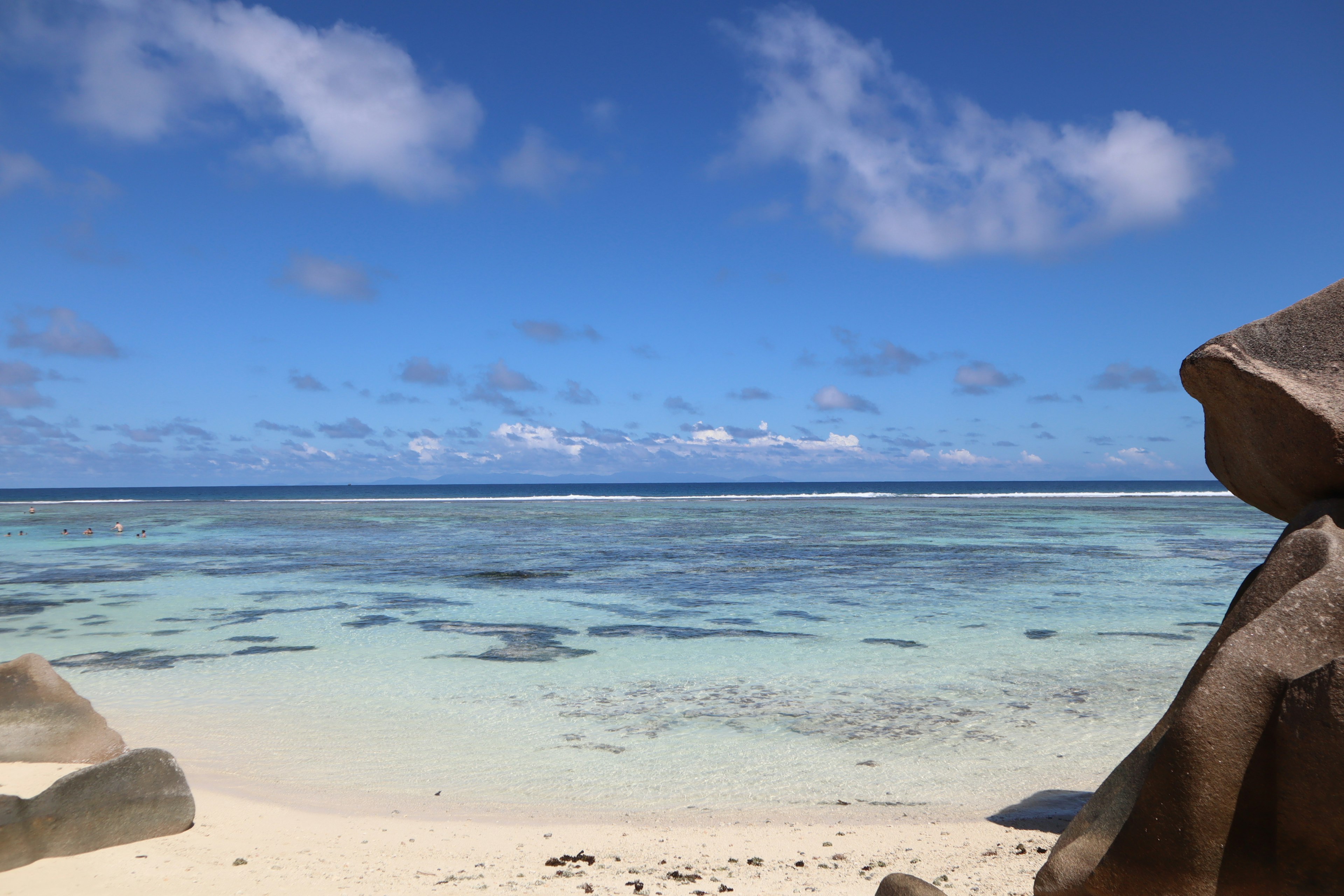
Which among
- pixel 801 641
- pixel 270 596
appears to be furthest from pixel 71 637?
pixel 801 641

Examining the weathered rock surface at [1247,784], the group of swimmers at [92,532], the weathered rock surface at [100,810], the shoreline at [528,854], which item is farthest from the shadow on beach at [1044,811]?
the group of swimmers at [92,532]

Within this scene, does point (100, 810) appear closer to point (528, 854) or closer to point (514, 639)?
point (528, 854)

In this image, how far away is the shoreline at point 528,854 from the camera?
173 inches

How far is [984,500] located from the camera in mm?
65188

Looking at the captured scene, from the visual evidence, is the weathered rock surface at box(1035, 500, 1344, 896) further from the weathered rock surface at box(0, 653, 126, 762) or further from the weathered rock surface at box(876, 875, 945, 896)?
the weathered rock surface at box(0, 653, 126, 762)

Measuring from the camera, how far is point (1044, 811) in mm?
5609

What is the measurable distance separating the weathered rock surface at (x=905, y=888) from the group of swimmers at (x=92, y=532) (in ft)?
115

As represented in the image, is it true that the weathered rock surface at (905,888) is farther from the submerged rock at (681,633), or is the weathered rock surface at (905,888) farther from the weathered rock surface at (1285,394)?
the submerged rock at (681,633)

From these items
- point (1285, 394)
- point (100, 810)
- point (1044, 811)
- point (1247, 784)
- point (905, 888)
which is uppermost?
point (1285, 394)

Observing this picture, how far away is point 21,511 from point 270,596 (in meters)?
59.1

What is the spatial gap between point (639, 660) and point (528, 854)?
5390mm

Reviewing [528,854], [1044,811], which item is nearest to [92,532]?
[528,854]

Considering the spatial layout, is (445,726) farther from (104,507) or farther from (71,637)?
(104,507)

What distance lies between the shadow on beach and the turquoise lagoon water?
14cm
